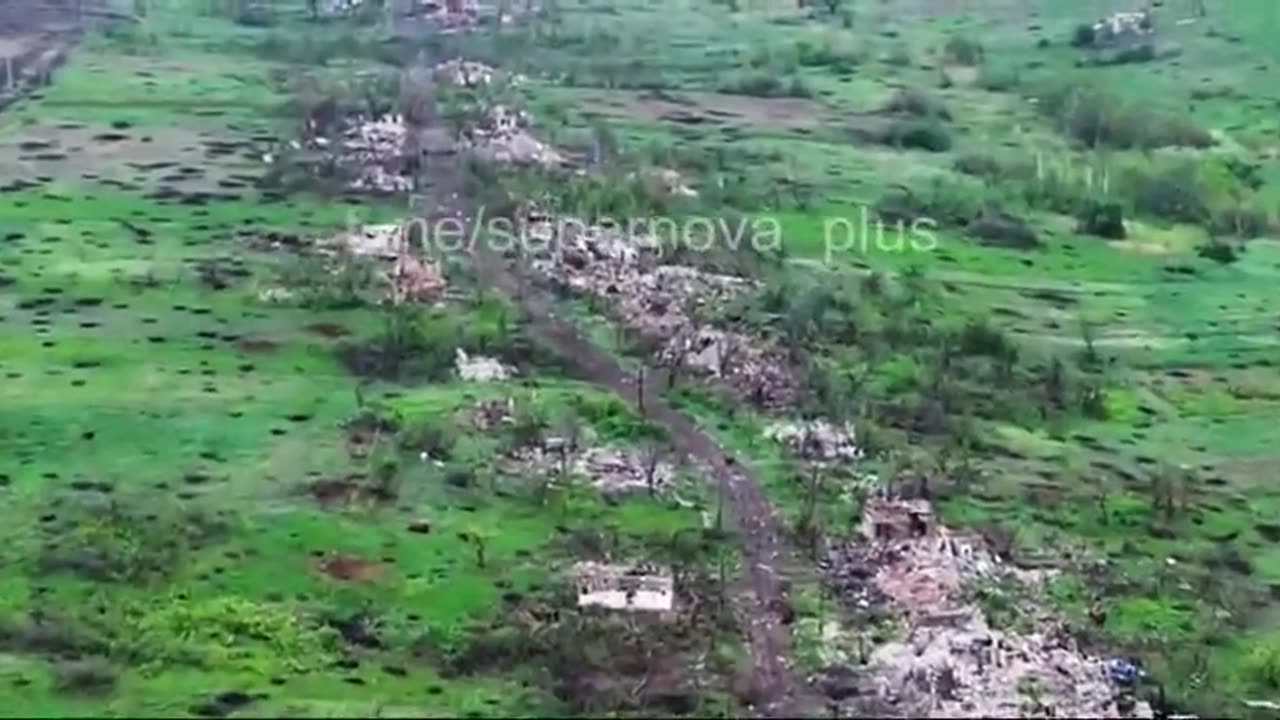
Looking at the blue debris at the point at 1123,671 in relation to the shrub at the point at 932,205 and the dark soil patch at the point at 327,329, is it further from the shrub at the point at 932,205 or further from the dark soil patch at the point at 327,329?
the shrub at the point at 932,205

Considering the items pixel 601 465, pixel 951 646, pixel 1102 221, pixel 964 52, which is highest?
pixel 964 52

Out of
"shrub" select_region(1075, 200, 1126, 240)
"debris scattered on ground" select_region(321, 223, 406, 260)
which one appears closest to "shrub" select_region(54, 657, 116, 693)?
"debris scattered on ground" select_region(321, 223, 406, 260)

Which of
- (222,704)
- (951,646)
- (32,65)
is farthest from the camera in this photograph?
(32,65)

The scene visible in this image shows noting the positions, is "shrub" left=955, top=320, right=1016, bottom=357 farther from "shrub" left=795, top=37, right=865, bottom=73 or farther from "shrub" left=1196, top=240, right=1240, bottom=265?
"shrub" left=795, top=37, right=865, bottom=73

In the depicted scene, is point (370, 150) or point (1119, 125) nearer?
point (370, 150)

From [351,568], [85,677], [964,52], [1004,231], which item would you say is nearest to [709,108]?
[964,52]

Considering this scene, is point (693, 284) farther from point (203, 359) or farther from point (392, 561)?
point (392, 561)

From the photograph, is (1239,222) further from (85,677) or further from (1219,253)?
(85,677)
